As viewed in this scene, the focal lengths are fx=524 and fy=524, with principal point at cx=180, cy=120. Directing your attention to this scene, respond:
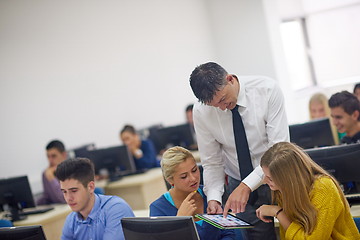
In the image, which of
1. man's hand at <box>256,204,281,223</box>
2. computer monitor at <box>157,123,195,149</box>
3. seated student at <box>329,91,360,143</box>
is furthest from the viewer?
computer monitor at <box>157,123,195,149</box>

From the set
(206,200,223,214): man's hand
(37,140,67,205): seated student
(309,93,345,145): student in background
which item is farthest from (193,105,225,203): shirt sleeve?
(37,140,67,205): seated student

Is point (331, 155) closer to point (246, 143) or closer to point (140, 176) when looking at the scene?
point (246, 143)

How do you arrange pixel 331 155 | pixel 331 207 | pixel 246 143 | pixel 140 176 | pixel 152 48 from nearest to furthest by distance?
pixel 331 207 → pixel 246 143 → pixel 331 155 → pixel 140 176 → pixel 152 48

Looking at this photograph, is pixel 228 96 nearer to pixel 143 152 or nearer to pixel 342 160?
pixel 342 160

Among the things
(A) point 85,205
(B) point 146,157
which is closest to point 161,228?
(A) point 85,205

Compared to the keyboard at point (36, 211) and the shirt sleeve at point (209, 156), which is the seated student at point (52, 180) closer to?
the keyboard at point (36, 211)

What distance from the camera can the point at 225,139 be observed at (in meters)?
2.74

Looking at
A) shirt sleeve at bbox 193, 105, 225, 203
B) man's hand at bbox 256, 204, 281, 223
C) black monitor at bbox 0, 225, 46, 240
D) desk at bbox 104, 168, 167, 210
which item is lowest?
desk at bbox 104, 168, 167, 210

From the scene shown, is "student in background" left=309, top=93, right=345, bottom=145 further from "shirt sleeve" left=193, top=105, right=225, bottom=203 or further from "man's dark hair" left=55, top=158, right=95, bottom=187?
"man's dark hair" left=55, top=158, right=95, bottom=187

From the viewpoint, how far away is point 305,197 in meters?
2.24

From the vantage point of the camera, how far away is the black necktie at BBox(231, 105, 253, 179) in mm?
2658

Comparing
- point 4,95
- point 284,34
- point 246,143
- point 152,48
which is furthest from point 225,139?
point 284,34

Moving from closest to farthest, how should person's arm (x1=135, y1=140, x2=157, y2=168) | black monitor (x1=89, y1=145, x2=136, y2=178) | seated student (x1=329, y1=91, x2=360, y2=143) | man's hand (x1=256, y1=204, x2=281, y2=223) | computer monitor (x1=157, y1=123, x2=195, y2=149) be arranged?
man's hand (x1=256, y1=204, x2=281, y2=223) < seated student (x1=329, y1=91, x2=360, y2=143) < black monitor (x1=89, y1=145, x2=136, y2=178) < person's arm (x1=135, y1=140, x2=157, y2=168) < computer monitor (x1=157, y1=123, x2=195, y2=149)

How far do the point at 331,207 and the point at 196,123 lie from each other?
894 millimetres
